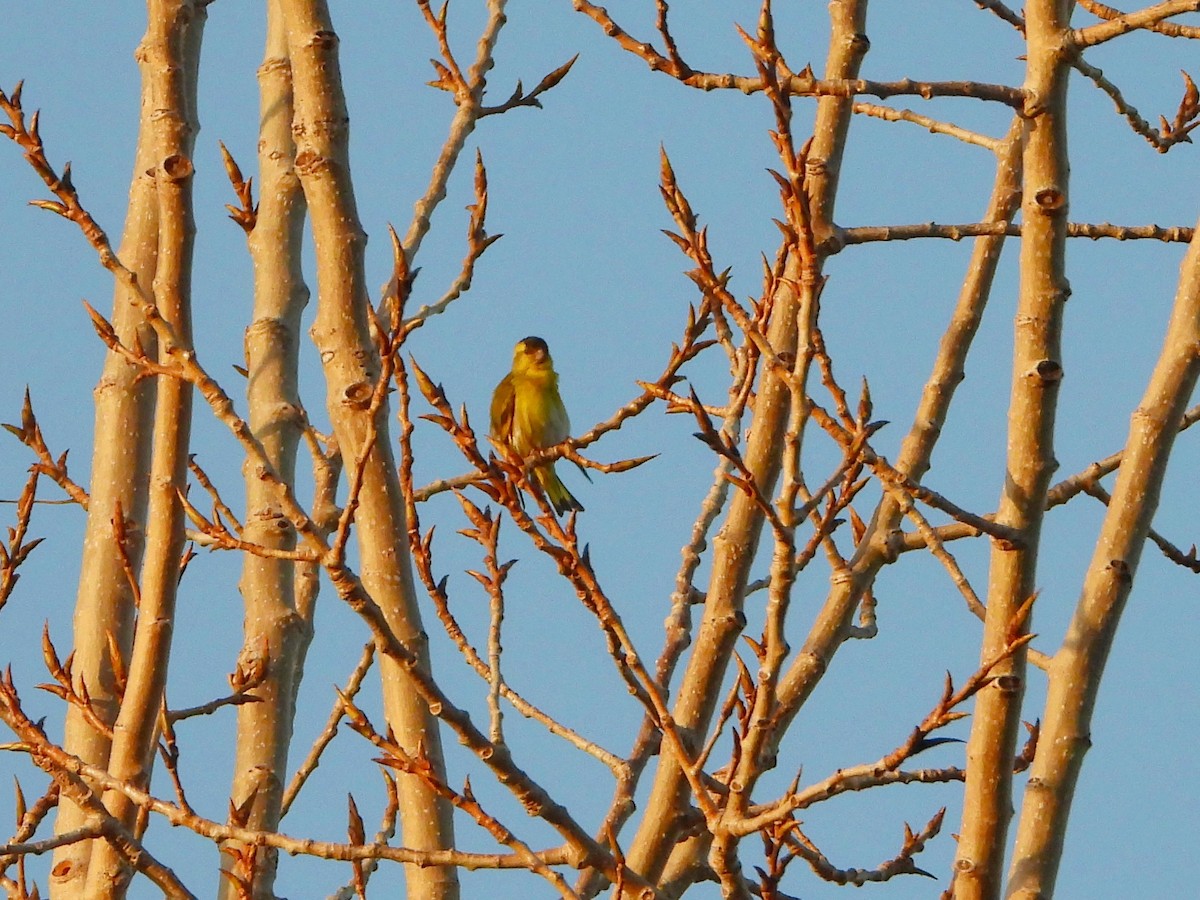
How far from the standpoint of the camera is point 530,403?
29.7 ft

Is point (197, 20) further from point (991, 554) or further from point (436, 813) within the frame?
point (991, 554)

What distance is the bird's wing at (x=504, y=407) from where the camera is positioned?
8938 mm

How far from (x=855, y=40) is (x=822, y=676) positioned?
150cm

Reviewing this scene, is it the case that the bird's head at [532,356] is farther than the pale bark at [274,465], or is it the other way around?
the bird's head at [532,356]

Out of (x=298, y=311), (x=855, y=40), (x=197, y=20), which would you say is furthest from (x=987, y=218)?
(x=197, y=20)

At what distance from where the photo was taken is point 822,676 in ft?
11.3

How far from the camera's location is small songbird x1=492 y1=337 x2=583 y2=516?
8.90m

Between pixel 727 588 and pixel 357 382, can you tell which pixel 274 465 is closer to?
pixel 357 382

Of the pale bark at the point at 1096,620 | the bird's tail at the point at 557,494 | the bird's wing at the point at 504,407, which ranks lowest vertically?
the pale bark at the point at 1096,620

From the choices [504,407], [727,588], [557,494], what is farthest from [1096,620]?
[504,407]

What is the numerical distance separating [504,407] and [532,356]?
336 millimetres

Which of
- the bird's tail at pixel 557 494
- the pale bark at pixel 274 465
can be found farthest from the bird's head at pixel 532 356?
the pale bark at pixel 274 465

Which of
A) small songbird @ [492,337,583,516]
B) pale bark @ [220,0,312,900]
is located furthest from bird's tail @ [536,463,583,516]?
pale bark @ [220,0,312,900]

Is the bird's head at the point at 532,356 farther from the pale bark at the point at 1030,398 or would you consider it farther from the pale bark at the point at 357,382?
the pale bark at the point at 1030,398
